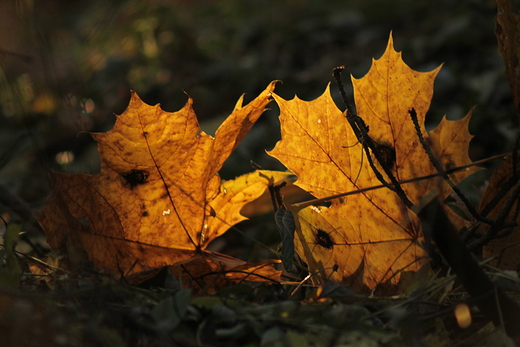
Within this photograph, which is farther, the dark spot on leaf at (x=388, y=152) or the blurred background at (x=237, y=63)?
the blurred background at (x=237, y=63)

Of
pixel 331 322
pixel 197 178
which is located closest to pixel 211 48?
pixel 197 178

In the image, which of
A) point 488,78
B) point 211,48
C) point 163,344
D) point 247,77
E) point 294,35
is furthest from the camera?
point 211,48

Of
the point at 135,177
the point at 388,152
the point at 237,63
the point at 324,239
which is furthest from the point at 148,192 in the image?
the point at 237,63

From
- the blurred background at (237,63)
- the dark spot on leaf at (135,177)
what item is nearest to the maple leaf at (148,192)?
the dark spot on leaf at (135,177)

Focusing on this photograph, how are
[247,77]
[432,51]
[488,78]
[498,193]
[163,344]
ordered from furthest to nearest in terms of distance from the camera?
[247,77] → [432,51] → [488,78] → [498,193] → [163,344]

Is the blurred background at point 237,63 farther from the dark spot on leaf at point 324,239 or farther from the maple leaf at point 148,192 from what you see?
the dark spot on leaf at point 324,239

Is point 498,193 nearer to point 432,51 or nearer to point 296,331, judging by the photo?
point 296,331
